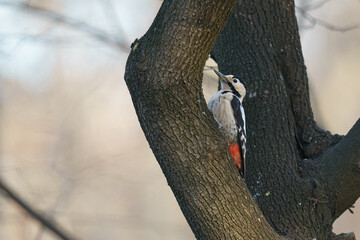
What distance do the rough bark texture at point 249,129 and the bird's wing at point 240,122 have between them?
0.36ft

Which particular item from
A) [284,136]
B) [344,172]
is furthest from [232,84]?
[344,172]

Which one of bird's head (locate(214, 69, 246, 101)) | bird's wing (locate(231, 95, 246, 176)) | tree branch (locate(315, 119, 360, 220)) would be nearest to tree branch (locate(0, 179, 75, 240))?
bird's wing (locate(231, 95, 246, 176))

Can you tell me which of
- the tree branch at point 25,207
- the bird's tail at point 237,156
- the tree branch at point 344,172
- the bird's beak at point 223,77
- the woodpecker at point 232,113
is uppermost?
the bird's beak at point 223,77

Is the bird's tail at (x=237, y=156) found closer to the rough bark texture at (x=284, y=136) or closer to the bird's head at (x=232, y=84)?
the rough bark texture at (x=284, y=136)

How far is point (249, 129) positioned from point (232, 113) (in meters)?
0.34

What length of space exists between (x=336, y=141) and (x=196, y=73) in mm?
1594

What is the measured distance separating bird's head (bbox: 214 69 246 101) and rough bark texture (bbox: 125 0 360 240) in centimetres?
6

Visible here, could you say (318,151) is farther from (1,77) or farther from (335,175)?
(1,77)

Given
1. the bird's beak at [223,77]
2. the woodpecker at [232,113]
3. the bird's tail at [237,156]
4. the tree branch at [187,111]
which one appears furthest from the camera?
the bird's beak at [223,77]

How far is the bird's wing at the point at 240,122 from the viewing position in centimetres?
Result: 374

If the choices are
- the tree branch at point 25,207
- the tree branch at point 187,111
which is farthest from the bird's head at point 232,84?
the tree branch at point 25,207

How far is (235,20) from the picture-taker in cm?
393

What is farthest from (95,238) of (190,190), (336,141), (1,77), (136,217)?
(190,190)

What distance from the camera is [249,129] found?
367 cm
